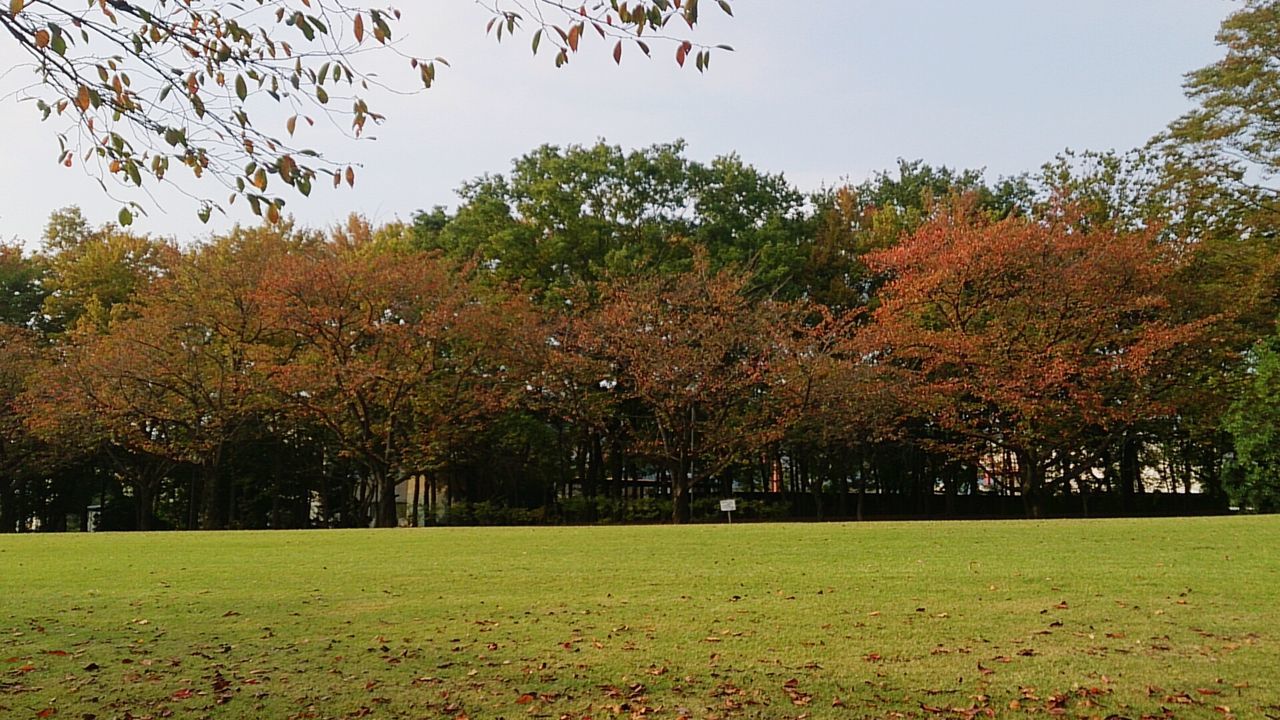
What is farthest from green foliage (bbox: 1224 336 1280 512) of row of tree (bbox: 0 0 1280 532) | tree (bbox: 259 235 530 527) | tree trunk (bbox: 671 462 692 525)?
tree (bbox: 259 235 530 527)

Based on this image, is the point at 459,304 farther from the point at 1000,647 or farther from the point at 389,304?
the point at 1000,647

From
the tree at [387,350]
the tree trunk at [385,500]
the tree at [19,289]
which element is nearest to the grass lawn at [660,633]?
the tree at [387,350]

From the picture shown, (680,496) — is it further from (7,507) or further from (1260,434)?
(7,507)

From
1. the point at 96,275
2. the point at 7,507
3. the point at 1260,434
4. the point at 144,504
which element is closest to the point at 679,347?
the point at 1260,434

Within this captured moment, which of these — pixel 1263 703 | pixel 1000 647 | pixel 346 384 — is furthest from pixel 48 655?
pixel 346 384

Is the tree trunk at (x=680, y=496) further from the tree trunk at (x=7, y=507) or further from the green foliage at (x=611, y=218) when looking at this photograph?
the tree trunk at (x=7, y=507)

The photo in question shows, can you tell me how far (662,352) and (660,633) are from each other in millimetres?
18360

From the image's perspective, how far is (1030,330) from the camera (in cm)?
2495

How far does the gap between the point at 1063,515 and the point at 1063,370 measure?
801 cm

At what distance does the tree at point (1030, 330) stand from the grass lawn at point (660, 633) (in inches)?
540

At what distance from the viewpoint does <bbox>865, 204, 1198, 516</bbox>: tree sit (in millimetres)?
23828

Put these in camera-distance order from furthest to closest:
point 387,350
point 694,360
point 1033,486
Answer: point 1033,486 → point 387,350 → point 694,360

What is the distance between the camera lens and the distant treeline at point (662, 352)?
24.3m

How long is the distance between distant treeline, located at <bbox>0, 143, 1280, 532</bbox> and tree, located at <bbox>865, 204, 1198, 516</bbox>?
0.26ft
